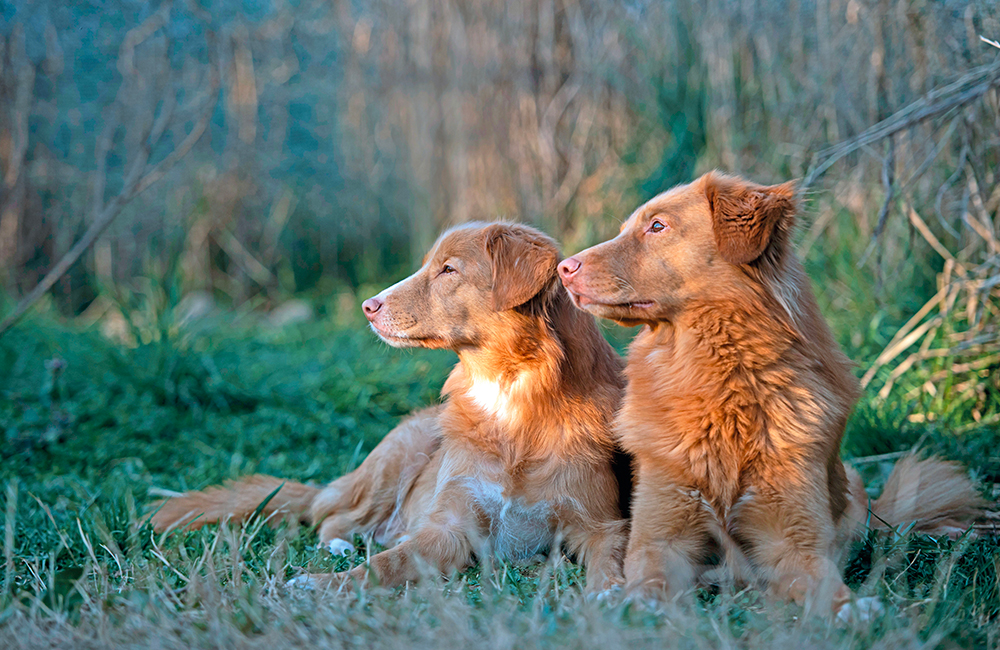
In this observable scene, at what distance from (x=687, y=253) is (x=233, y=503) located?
2.21m

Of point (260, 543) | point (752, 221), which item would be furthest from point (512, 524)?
point (752, 221)

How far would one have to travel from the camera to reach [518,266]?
123 inches

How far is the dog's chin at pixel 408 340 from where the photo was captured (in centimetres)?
329

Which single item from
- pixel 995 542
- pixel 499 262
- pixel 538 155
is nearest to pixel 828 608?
pixel 995 542

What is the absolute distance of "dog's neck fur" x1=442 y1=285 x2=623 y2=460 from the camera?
9.91ft

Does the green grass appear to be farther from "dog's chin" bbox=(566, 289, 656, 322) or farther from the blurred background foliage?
"dog's chin" bbox=(566, 289, 656, 322)

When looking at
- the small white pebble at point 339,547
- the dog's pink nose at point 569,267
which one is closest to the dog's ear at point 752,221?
the dog's pink nose at point 569,267

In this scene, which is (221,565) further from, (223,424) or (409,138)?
(409,138)

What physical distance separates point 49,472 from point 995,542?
446cm

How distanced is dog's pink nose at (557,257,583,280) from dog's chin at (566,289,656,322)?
0.06 metres

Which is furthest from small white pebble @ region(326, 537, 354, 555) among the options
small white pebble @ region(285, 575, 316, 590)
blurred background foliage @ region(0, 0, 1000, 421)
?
blurred background foliage @ region(0, 0, 1000, 421)

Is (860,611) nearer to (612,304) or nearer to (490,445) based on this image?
(612,304)

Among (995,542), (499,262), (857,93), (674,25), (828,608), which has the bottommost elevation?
(995,542)

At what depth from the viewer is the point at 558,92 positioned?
7160mm
